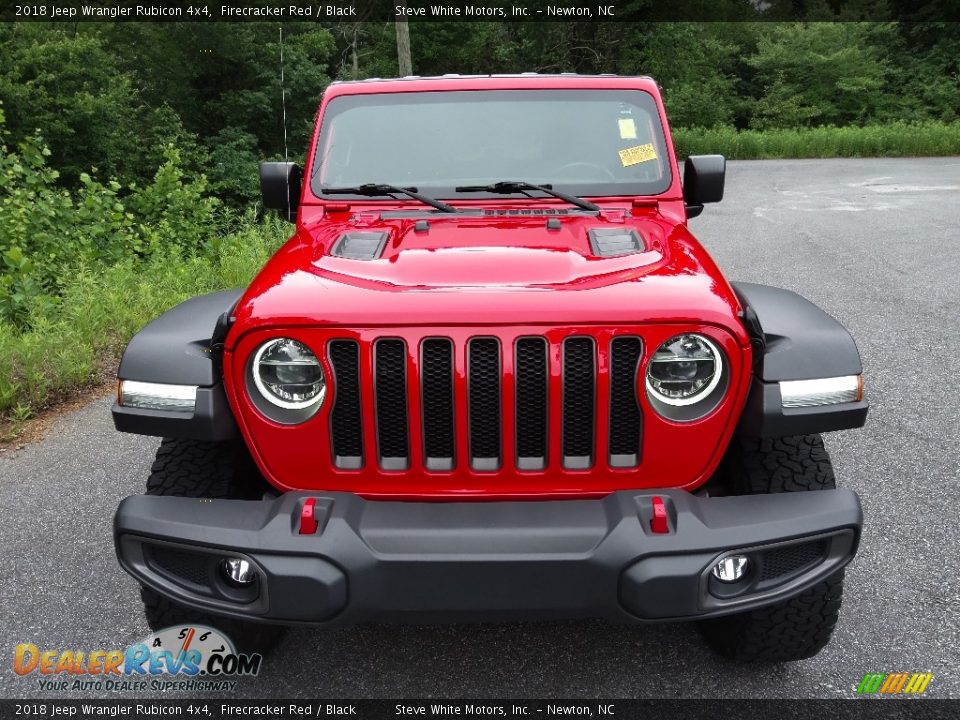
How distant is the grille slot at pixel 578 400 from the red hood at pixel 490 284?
82mm

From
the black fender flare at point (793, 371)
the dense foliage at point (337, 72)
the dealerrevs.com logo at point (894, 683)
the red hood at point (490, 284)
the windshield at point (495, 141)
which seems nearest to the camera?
the red hood at point (490, 284)

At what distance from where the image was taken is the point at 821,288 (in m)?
8.03

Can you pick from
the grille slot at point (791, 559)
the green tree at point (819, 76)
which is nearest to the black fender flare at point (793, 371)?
the grille slot at point (791, 559)

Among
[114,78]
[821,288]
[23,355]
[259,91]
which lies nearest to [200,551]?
[23,355]

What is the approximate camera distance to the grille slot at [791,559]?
2.15 metres

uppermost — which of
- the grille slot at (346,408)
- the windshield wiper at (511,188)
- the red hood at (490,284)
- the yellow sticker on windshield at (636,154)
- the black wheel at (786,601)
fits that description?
the yellow sticker on windshield at (636,154)

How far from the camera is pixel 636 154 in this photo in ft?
11.3

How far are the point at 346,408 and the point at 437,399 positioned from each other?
23 centimetres

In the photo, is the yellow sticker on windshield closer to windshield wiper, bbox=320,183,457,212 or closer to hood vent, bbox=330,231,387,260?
windshield wiper, bbox=320,183,457,212

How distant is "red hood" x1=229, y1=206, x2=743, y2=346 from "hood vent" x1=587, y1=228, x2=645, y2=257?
0.04 meters

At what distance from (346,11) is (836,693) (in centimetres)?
3386

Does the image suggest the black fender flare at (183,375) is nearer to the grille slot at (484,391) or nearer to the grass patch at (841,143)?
the grille slot at (484,391)

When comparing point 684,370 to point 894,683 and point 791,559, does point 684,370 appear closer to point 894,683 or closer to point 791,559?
point 791,559

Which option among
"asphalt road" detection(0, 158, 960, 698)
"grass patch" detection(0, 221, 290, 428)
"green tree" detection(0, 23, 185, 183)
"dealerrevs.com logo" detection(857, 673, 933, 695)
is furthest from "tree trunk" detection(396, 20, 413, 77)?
"dealerrevs.com logo" detection(857, 673, 933, 695)
